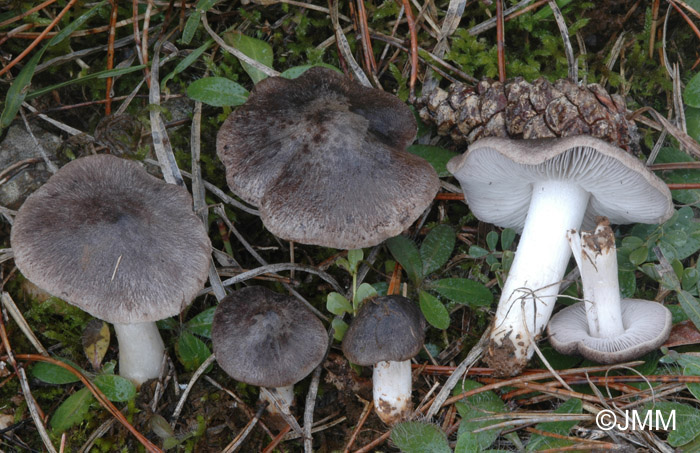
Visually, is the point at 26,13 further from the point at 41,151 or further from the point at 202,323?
the point at 202,323

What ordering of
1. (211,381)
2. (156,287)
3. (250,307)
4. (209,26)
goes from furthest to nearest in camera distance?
(209,26) < (211,381) < (250,307) < (156,287)

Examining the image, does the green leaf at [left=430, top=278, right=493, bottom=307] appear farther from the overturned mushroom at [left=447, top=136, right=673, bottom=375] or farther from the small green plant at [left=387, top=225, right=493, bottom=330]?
the overturned mushroom at [left=447, top=136, right=673, bottom=375]

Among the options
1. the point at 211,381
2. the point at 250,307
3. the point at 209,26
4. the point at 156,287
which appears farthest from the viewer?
the point at 209,26

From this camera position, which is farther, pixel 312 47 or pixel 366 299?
pixel 312 47

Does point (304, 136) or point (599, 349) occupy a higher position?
point (304, 136)

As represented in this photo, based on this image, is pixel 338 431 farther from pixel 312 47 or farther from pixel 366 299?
pixel 312 47

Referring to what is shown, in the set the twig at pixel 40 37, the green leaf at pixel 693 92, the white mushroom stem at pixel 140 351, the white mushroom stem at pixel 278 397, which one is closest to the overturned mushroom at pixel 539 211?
the green leaf at pixel 693 92

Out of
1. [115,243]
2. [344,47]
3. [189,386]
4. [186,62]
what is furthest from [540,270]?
[186,62]

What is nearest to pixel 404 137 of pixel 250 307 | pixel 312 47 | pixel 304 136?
pixel 304 136
